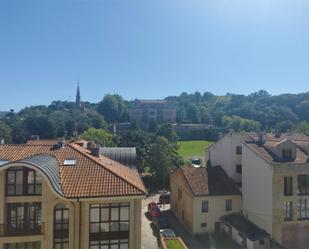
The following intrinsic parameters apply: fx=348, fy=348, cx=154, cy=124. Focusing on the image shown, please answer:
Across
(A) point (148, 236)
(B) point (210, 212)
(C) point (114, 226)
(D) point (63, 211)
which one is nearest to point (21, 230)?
(D) point (63, 211)

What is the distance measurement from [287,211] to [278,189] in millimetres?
2664

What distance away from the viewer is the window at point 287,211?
113ft

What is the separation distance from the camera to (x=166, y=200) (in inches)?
2047

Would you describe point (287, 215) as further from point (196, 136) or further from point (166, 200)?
point (196, 136)

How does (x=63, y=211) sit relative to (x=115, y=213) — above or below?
above

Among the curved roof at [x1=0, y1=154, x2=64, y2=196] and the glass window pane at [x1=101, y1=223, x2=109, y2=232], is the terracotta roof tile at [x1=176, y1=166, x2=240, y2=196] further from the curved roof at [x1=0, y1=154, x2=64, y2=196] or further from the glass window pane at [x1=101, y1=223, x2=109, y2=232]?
the curved roof at [x1=0, y1=154, x2=64, y2=196]

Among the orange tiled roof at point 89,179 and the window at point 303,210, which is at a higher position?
the orange tiled roof at point 89,179

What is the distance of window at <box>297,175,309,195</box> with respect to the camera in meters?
35.1

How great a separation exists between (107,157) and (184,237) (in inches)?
526

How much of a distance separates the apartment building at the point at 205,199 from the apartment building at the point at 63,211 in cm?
1699

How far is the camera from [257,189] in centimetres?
3659

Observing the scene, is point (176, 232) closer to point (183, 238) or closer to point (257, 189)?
point (183, 238)

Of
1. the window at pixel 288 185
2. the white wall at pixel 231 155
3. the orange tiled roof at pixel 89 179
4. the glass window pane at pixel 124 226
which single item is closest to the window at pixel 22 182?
the orange tiled roof at pixel 89 179

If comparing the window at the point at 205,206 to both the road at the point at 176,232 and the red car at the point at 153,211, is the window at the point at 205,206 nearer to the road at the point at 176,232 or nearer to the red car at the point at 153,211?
the road at the point at 176,232
